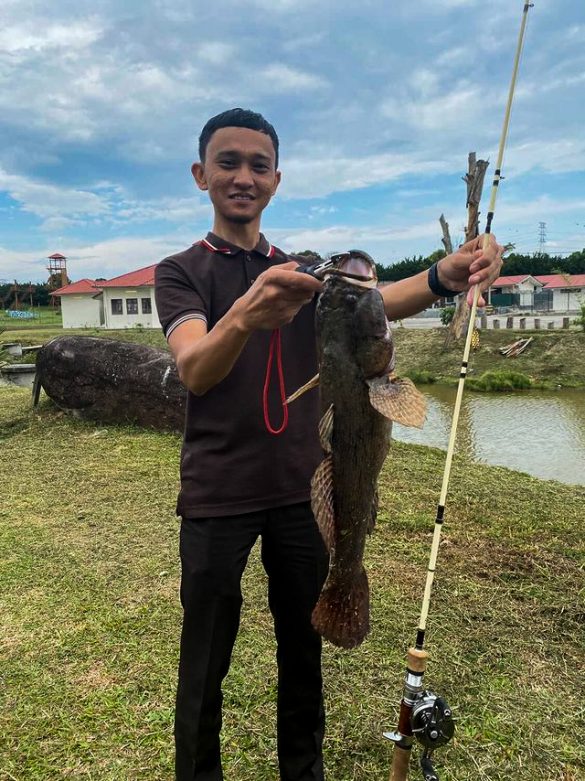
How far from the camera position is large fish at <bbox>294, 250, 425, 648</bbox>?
1886mm

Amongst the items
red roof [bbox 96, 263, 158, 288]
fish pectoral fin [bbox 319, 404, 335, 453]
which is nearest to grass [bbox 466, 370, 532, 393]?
fish pectoral fin [bbox 319, 404, 335, 453]

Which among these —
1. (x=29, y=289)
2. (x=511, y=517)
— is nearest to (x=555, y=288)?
(x=29, y=289)

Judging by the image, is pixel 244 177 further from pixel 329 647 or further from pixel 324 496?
pixel 329 647

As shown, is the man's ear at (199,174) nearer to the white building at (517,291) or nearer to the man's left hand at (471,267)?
the man's left hand at (471,267)

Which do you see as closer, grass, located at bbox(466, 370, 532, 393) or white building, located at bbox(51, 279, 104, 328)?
grass, located at bbox(466, 370, 532, 393)

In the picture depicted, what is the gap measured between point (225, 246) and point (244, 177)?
272 mm

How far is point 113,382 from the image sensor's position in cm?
982

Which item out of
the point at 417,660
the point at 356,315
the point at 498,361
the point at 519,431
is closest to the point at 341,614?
the point at 417,660

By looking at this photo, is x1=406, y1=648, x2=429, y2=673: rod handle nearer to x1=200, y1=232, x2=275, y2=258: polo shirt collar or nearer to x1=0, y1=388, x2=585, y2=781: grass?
x1=0, y1=388, x2=585, y2=781: grass

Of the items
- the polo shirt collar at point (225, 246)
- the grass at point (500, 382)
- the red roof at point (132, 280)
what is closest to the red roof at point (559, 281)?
the red roof at point (132, 280)

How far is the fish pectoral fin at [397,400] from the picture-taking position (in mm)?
1845

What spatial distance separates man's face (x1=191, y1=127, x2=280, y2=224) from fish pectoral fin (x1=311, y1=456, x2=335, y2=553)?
1033 mm

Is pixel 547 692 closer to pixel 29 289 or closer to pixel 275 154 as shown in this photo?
pixel 275 154

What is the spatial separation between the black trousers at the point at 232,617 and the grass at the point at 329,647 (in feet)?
2.03
